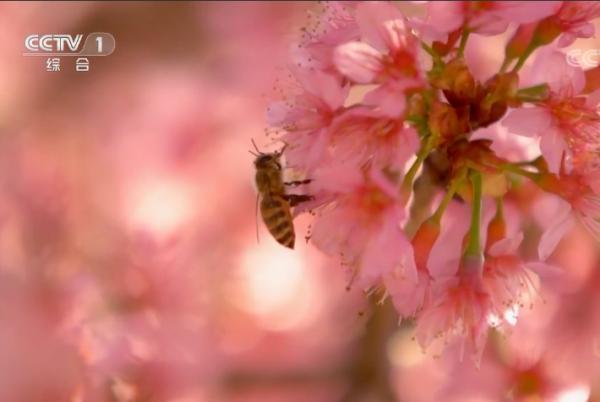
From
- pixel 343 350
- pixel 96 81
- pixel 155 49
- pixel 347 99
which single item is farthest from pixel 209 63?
pixel 347 99

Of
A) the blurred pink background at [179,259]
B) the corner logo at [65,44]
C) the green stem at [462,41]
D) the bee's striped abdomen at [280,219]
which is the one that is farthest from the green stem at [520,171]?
the corner logo at [65,44]

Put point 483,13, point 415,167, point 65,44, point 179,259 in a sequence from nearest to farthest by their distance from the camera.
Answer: point 483,13
point 415,167
point 65,44
point 179,259

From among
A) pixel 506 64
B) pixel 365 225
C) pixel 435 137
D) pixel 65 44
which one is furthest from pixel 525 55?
pixel 65 44

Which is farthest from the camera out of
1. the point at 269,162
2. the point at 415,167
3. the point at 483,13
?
the point at 269,162

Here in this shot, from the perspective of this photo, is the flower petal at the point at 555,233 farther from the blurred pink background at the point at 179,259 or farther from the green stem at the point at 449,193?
the blurred pink background at the point at 179,259

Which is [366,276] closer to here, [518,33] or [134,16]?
[518,33]

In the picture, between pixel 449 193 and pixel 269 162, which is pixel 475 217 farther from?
pixel 269 162
